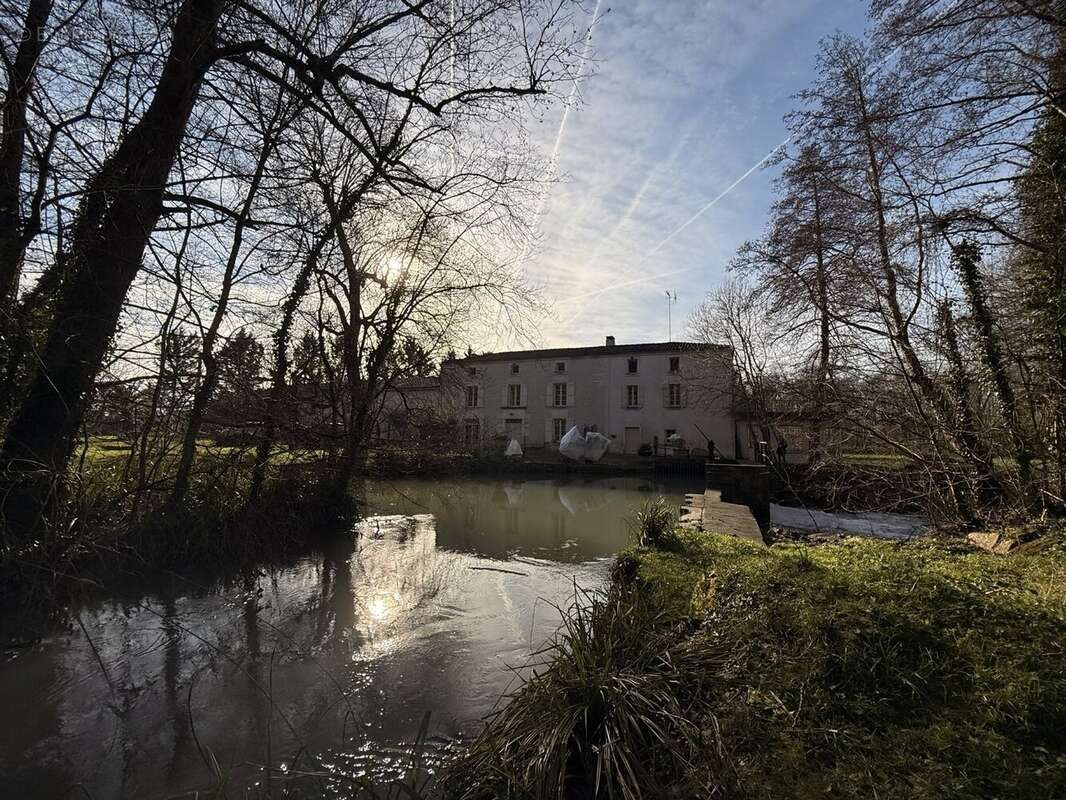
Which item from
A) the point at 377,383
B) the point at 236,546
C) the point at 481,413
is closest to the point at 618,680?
the point at 236,546

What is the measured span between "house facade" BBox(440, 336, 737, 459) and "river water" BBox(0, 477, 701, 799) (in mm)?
19851

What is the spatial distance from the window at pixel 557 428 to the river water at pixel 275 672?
25.3 meters

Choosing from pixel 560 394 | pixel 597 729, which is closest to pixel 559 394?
pixel 560 394

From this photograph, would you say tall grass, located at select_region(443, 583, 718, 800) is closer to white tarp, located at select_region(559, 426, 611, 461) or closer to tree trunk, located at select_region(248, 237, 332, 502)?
tree trunk, located at select_region(248, 237, 332, 502)

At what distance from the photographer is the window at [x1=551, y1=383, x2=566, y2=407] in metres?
33.6

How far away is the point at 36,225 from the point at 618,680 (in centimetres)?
400

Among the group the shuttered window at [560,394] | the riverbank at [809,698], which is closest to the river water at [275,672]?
the riverbank at [809,698]

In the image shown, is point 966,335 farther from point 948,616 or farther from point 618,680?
point 618,680

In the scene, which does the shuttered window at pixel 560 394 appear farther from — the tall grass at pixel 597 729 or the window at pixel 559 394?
the tall grass at pixel 597 729

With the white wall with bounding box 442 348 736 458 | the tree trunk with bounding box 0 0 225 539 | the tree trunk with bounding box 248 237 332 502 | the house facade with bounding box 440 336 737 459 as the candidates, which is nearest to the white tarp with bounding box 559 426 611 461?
the house facade with bounding box 440 336 737 459

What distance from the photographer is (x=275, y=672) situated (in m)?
4.13

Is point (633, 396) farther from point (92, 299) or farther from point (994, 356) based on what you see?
point (92, 299)

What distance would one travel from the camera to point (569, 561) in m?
8.02

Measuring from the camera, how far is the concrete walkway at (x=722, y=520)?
6719 mm
